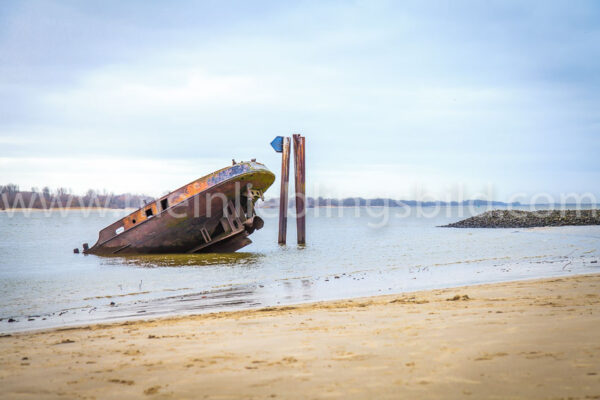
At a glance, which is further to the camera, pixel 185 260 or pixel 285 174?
pixel 285 174

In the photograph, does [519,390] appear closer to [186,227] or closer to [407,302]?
[407,302]

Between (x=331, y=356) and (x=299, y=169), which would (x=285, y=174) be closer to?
(x=299, y=169)

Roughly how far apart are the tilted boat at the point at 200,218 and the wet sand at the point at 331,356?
42.6ft

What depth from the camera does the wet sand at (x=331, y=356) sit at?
3.75 metres

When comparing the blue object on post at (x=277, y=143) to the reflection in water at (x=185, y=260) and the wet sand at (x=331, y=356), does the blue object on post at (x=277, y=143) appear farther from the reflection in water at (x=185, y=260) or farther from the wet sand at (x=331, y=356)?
the wet sand at (x=331, y=356)

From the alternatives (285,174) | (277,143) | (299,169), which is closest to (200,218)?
(285,174)

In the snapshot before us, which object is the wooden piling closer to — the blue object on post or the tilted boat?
the blue object on post

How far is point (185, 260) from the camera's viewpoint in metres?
19.2

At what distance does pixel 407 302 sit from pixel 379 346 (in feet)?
10.7

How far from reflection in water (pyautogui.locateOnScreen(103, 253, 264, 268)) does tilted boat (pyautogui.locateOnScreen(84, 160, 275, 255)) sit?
19.8 inches

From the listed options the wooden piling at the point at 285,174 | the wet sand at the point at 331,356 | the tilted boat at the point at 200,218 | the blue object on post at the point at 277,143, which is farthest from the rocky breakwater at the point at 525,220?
the wet sand at the point at 331,356

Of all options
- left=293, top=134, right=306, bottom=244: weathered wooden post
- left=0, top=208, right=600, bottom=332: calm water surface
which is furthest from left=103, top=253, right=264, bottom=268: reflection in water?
left=293, top=134, right=306, bottom=244: weathered wooden post

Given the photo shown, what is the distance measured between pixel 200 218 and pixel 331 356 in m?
16.6

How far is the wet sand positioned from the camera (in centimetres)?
375
